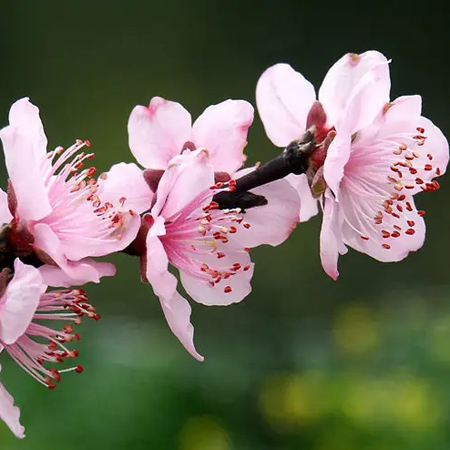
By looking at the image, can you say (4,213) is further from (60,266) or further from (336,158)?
(336,158)

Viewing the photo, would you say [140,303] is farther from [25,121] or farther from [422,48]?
[25,121]

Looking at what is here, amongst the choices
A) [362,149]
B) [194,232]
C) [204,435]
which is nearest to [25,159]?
[194,232]

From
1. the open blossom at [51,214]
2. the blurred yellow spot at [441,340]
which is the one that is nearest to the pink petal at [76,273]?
the open blossom at [51,214]

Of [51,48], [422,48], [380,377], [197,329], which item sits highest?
[51,48]

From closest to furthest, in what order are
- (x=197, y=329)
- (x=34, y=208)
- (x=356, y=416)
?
1. (x=34, y=208)
2. (x=356, y=416)
3. (x=197, y=329)

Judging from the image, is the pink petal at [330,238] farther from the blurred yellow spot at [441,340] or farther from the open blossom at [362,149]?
the blurred yellow spot at [441,340]

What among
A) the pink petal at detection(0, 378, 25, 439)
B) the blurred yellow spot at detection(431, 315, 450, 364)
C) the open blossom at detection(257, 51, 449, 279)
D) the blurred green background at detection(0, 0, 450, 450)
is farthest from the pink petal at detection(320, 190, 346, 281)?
the blurred yellow spot at detection(431, 315, 450, 364)

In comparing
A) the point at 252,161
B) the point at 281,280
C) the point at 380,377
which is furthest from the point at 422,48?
the point at 380,377
